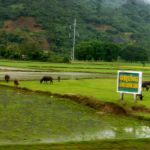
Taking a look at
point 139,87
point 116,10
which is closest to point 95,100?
point 139,87

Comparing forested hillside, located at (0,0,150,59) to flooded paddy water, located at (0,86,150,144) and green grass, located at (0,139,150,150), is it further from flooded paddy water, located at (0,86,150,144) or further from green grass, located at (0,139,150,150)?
green grass, located at (0,139,150,150)

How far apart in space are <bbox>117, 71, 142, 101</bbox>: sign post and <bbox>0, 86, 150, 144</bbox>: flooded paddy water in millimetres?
3106

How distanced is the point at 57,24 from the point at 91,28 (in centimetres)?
1471

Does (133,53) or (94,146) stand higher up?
(133,53)

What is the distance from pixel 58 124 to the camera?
16844mm

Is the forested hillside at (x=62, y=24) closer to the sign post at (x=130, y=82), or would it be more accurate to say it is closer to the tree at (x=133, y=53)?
the tree at (x=133, y=53)

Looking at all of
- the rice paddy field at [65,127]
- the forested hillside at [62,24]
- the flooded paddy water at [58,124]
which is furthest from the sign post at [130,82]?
the forested hillside at [62,24]

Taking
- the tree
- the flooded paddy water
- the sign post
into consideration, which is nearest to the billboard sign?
the sign post

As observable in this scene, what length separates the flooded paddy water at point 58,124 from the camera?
14570 mm

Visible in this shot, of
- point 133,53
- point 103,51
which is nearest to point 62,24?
point 133,53

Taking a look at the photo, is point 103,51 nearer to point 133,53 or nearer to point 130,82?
point 133,53

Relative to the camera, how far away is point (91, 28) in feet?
477

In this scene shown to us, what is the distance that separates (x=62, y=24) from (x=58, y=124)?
4840 inches

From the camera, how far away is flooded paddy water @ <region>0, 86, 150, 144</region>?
14.6 metres
